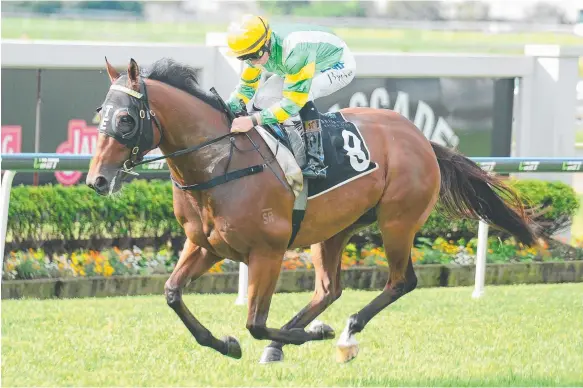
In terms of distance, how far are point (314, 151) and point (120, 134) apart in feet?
3.50

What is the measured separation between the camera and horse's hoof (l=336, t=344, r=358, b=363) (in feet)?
20.5

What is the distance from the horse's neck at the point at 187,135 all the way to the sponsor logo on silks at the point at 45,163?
5.22 ft

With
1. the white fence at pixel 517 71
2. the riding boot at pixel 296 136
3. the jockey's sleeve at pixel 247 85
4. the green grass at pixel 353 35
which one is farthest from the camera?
the green grass at pixel 353 35

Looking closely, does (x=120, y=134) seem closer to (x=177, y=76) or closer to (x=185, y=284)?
(x=177, y=76)

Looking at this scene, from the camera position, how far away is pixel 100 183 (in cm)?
528

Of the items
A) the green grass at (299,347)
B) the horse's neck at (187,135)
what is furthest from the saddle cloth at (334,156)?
the green grass at (299,347)

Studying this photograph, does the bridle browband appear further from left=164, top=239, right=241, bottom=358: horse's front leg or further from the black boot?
left=164, top=239, right=241, bottom=358: horse's front leg

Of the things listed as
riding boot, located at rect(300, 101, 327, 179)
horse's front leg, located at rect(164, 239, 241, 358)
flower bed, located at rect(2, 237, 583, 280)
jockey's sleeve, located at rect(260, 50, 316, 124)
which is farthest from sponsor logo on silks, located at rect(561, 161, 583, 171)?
horse's front leg, located at rect(164, 239, 241, 358)

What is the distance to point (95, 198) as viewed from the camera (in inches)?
365

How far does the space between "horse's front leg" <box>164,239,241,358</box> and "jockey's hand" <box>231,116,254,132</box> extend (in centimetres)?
62

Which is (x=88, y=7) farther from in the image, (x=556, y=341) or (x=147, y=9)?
(x=556, y=341)

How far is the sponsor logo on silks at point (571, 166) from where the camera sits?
878 centimetres

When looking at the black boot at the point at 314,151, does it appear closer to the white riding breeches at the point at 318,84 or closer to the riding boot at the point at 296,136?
the riding boot at the point at 296,136

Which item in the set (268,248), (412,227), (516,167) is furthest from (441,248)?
(268,248)
